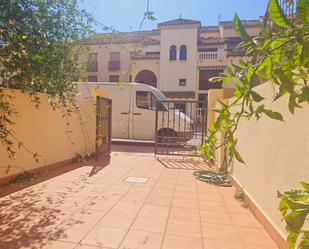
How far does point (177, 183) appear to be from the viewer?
464 centimetres

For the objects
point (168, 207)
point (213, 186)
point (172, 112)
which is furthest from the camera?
point (172, 112)

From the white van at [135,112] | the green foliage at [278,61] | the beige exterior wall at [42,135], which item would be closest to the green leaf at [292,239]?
the green foliage at [278,61]

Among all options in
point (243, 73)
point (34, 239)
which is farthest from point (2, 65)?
point (243, 73)

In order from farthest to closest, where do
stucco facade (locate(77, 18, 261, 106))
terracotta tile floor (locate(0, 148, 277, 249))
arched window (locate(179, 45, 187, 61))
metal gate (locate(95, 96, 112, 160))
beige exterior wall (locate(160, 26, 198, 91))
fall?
arched window (locate(179, 45, 187, 61))
beige exterior wall (locate(160, 26, 198, 91))
stucco facade (locate(77, 18, 261, 106))
metal gate (locate(95, 96, 112, 160))
terracotta tile floor (locate(0, 148, 277, 249))

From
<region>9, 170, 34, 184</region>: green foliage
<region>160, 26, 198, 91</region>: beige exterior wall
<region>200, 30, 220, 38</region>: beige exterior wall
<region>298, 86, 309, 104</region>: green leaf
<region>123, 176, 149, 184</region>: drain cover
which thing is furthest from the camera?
<region>200, 30, 220, 38</region>: beige exterior wall

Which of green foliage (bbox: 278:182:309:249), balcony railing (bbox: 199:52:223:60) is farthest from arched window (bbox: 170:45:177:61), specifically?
green foliage (bbox: 278:182:309:249)

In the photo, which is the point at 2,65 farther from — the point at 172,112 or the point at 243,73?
the point at 172,112

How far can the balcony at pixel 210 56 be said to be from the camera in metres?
20.4

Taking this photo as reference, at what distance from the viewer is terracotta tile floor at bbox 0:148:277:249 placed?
8.04 ft

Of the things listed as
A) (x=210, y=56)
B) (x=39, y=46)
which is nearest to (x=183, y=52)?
(x=210, y=56)

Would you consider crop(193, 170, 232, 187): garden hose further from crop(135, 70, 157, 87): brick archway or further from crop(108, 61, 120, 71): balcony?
crop(108, 61, 120, 71): balcony

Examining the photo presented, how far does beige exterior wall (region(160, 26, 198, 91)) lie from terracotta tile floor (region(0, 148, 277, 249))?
692 inches

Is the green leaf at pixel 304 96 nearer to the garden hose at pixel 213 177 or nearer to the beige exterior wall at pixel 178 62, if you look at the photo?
the garden hose at pixel 213 177

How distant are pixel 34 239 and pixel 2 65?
84.5 inches
